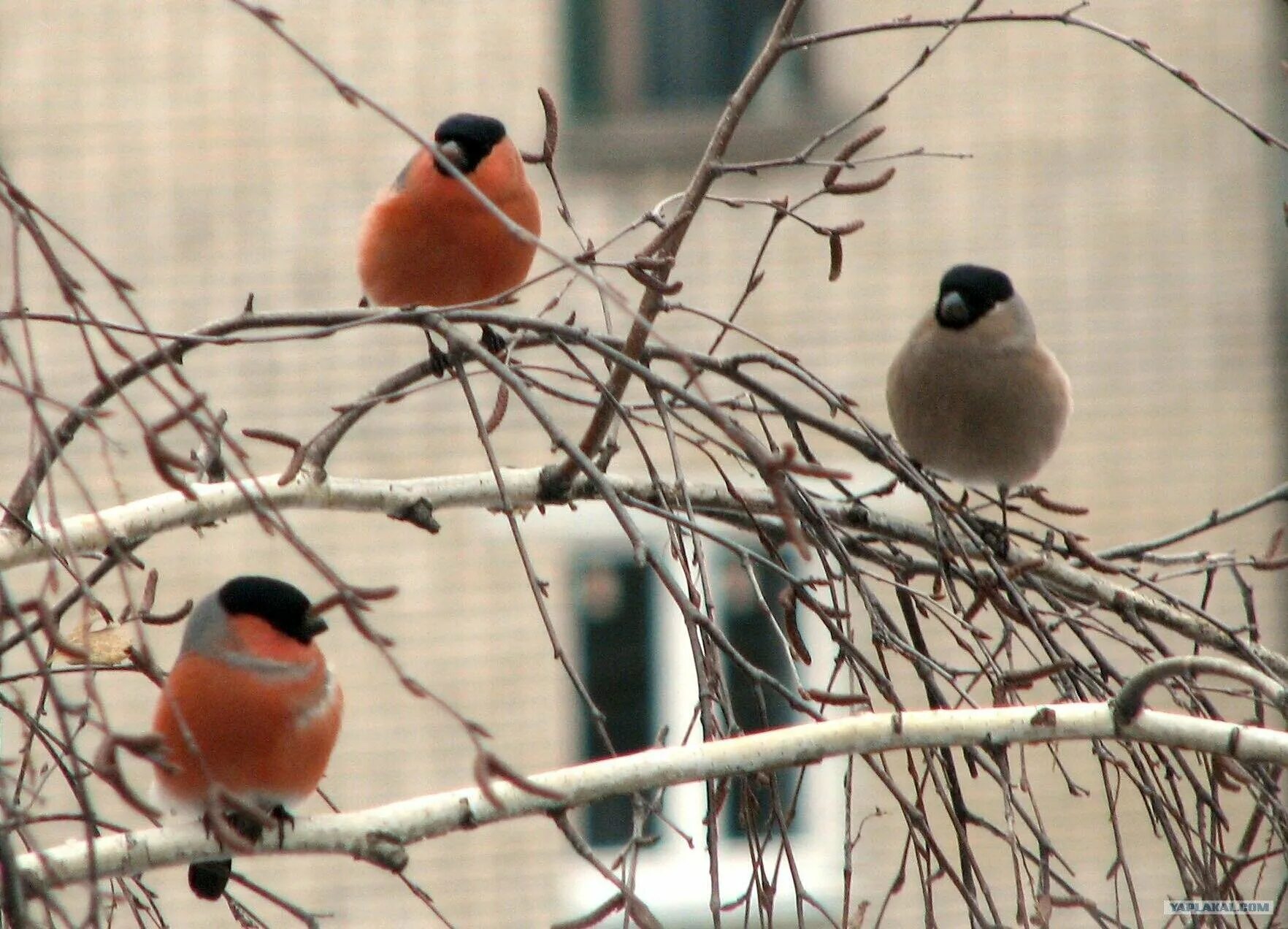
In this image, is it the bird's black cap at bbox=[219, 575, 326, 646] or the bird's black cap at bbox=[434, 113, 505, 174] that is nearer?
the bird's black cap at bbox=[219, 575, 326, 646]

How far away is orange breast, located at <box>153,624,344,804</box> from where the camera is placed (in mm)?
2342

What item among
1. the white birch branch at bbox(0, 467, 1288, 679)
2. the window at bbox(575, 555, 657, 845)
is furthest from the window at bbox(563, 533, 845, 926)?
the white birch branch at bbox(0, 467, 1288, 679)

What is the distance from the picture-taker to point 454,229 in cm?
315

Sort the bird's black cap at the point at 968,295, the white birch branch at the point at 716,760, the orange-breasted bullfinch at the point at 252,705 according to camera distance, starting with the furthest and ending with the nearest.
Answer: the bird's black cap at the point at 968,295, the orange-breasted bullfinch at the point at 252,705, the white birch branch at the point at 716,760

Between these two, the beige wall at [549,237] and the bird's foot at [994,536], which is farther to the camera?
the beige wall at [549,237]

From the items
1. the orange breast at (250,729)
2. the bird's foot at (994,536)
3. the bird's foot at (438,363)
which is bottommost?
the orange breast at (250,729)

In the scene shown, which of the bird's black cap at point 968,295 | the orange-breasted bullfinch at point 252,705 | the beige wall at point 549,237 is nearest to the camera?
the orange-breasted bullfinch at point 252,705

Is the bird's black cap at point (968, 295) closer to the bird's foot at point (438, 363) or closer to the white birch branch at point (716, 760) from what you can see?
the bird's foot at point (438, 363)

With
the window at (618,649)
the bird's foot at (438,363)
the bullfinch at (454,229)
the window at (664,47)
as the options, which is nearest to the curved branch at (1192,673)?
the bird's foot at (438,363)

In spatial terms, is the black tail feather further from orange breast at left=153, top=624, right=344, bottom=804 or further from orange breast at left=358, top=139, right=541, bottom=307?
orange breast at left=358, top=139, right=541, bottom=307

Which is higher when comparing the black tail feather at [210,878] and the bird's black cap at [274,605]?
the bird's black cap at [274,605]

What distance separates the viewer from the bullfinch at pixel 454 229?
124 inches

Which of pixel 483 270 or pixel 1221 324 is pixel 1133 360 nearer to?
pixel 1221 324

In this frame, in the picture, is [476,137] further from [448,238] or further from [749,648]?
[749,648]
